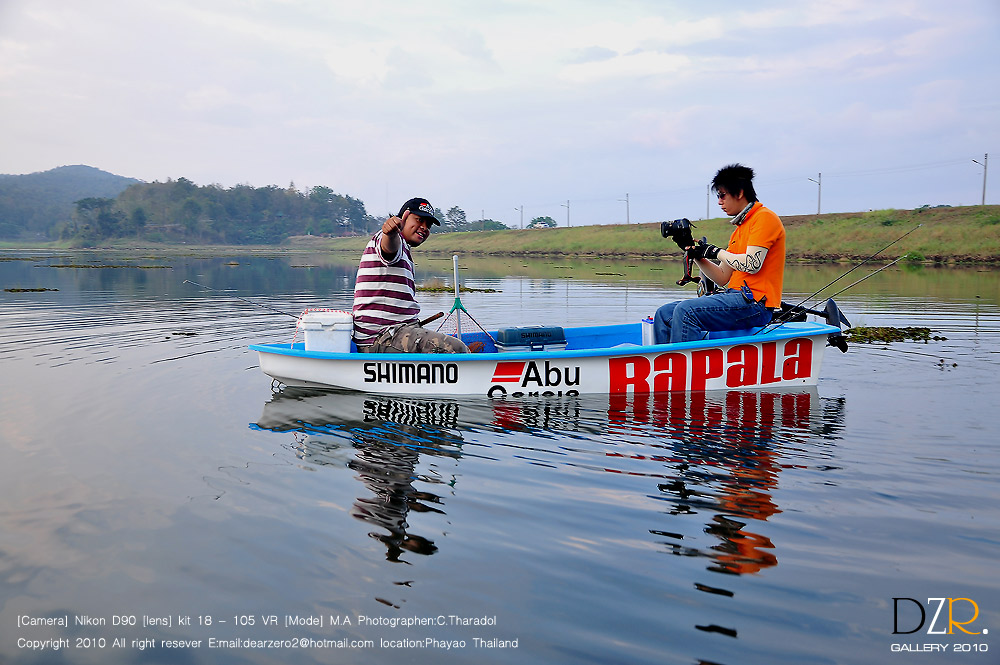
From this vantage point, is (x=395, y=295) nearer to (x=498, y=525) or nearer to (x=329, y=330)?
(x=329, y=330)

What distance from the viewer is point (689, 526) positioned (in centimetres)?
464

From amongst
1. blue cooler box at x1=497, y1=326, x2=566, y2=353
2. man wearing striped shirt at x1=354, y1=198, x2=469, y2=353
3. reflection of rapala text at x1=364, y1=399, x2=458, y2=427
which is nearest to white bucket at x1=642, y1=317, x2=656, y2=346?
blue cooler box at x1=497, y1=326, x2=566, y2=353

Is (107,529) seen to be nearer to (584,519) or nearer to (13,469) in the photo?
(13,469)

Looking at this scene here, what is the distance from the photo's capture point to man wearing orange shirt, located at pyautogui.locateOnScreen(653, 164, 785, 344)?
814cm

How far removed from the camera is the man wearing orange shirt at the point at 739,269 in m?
8.14

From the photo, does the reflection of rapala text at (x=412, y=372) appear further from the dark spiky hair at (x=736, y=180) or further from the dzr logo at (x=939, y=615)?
the dzr logo at (x=939, y=615)

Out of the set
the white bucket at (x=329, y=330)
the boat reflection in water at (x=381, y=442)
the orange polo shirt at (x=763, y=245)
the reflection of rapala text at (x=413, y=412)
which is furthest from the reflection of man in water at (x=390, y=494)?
the orange polo shirt at (x=763, y=245)

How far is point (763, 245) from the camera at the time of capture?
317 inches

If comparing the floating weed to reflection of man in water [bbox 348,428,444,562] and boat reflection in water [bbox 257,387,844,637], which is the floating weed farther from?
reflection of man in water [bbox 348,428,444,562]

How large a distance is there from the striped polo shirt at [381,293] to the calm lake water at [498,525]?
3.17 ft

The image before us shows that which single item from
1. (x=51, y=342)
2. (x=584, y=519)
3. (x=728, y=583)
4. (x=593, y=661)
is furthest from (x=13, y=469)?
(x=51, y=342)

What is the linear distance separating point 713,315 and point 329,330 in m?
4.68

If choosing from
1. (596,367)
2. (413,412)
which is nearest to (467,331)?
(413,412)

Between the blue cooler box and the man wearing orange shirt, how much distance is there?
1635mm
